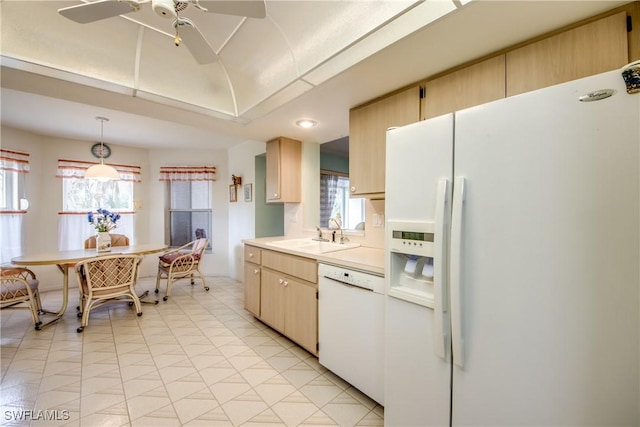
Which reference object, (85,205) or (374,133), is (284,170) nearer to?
(374,133)

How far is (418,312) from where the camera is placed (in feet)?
3.97

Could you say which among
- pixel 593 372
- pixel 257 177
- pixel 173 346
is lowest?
pixel 173 346

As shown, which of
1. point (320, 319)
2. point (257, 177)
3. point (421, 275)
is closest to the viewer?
point (421, 275)

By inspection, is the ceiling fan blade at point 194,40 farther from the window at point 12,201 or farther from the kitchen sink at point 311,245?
the window at point 12,201

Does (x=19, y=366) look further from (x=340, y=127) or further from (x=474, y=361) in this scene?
(x=340, y=127)

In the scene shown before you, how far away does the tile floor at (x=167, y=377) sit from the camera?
157 cm

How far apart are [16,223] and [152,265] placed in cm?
186

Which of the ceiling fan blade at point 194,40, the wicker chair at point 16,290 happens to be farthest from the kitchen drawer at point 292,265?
the wicker chair at point 16,290

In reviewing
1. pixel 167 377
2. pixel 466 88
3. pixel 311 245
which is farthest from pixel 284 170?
pixel 167 377

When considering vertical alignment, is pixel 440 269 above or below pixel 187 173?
below

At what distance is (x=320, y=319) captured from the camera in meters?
1.95

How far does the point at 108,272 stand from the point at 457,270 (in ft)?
11.4

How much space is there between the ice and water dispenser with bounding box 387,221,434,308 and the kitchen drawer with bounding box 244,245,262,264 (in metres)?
1.69

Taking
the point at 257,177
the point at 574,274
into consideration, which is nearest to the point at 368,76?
the point at 574,274
